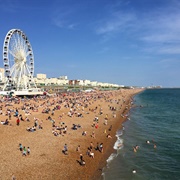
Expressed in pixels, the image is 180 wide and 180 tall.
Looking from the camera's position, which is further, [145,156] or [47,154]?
[145,156]

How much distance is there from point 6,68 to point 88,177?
42728 millimetres

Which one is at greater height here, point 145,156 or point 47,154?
point 47,154

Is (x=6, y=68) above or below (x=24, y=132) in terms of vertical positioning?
above

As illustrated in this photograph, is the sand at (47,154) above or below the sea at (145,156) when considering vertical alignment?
above

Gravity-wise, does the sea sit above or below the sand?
below

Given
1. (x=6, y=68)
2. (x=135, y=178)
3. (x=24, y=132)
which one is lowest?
(x=135, y=178)

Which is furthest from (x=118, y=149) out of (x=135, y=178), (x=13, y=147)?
(x=13, y=147)

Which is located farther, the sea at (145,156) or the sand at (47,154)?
the sea at (145,156)

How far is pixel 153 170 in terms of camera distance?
58.0 ft

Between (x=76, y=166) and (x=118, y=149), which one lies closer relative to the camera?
(x=76, y=166)

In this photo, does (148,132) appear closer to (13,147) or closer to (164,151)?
(164,151)

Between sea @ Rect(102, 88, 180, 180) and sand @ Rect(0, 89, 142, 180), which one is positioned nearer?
sand @ Rect(0, 89, 142, 180)

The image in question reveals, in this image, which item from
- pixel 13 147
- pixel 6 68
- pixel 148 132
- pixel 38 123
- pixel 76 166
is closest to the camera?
pixel 76 166

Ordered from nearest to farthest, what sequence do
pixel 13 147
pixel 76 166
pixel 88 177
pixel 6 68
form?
pixel 88 177
pixel 76 166
pixel 13 147
pixel 6 68
